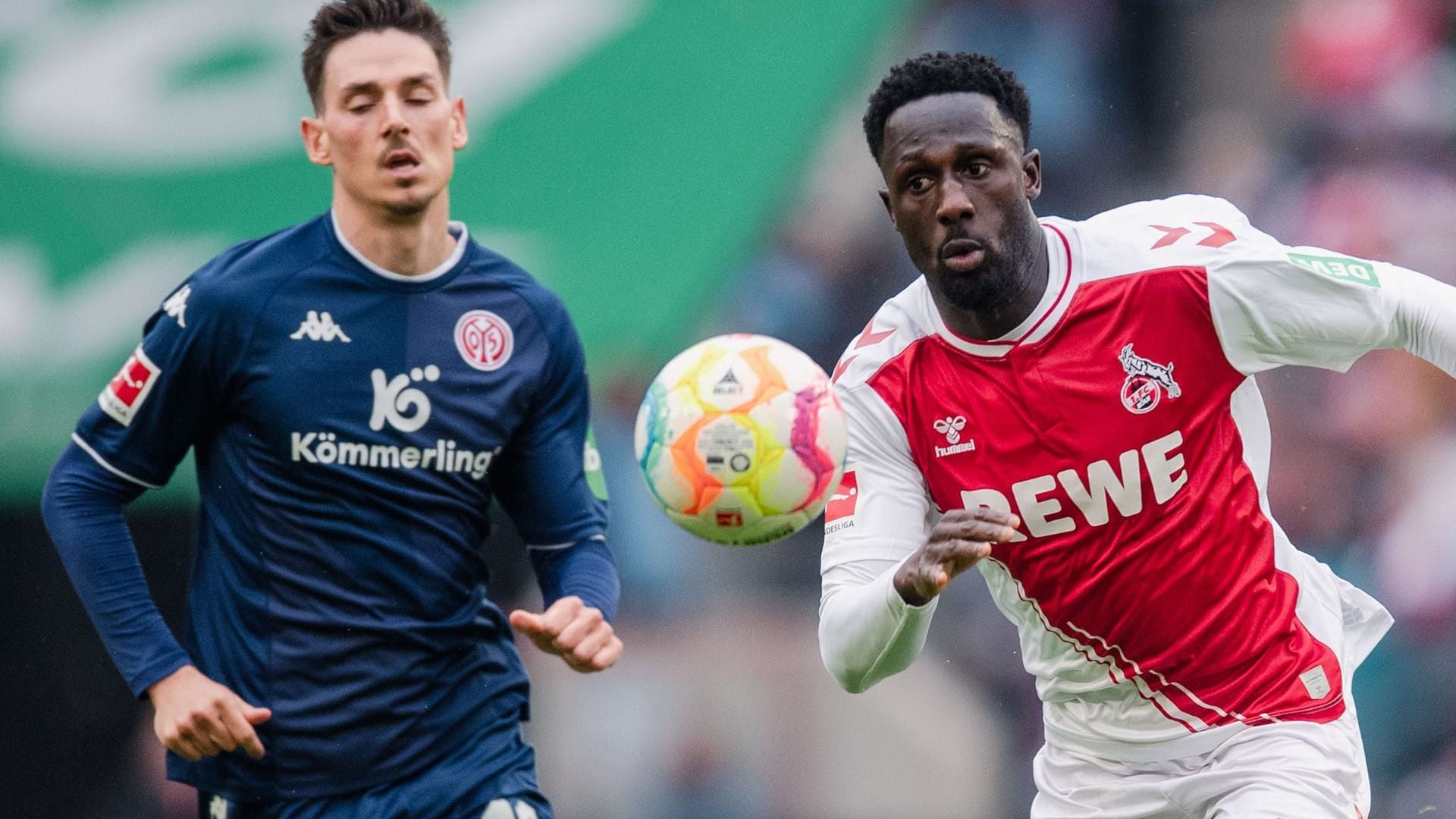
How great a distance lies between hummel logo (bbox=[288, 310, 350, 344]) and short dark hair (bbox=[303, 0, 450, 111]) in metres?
0.60

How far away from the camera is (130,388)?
3.92 m

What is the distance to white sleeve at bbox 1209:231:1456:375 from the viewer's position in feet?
12.6

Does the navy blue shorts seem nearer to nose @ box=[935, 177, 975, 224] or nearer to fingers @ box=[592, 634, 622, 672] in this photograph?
fingers @ box=[592, 634, 622, 672]

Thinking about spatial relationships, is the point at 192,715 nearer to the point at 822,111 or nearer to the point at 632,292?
the point at 632,292

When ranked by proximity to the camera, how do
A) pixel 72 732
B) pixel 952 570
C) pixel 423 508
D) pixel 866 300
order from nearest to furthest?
1. pixel 952 570
2. pixel 423 508
3. pixel 72 732
4. pixel 866 300

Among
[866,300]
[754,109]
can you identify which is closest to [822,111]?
[754,109]

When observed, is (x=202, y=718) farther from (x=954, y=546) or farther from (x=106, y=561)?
(x=954, y=546)

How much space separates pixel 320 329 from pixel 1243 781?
250cm

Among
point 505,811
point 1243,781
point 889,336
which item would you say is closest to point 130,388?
point 505,811

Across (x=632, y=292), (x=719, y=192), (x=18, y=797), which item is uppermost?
(x=719, y=192)

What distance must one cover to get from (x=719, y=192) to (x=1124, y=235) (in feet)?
10.4

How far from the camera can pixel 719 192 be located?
707cm

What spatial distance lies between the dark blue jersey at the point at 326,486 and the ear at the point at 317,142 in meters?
0.19

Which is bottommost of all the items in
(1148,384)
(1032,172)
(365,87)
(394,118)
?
(1148,384)
